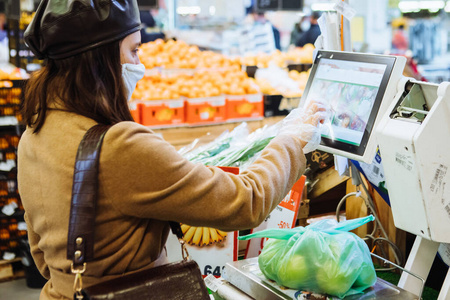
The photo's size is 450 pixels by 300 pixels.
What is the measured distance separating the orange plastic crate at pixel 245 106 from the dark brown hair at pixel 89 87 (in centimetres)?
428

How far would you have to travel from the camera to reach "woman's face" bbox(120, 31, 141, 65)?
1.42 meters

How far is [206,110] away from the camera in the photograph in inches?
219

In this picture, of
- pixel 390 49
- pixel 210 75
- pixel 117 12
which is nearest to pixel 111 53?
pixel 117 12

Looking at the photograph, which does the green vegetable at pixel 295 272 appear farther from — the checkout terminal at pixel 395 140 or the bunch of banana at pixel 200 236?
the bunch of banana at pixel 200 236

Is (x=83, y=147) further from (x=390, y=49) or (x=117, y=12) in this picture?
(x=390, y=49)

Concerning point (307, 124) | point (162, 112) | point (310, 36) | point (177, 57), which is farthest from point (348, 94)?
point (310, 36)

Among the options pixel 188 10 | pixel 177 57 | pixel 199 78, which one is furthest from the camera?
pixel 188 10

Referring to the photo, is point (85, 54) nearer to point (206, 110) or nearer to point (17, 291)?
point (17, 291)

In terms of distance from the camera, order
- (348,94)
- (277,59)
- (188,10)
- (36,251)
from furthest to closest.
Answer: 1. (188,10)
2. (277,59)
3. (348,94)
4. (36,251)

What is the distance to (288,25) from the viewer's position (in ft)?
36.7

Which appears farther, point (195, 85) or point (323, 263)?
point (195, 85)

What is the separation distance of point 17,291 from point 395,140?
367 centimetres

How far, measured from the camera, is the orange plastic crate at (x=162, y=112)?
5281mm

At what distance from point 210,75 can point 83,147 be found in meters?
4.73
